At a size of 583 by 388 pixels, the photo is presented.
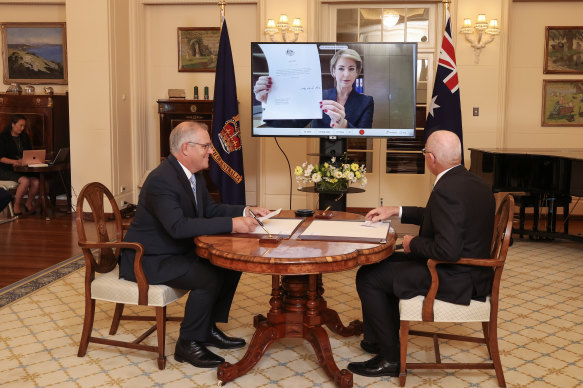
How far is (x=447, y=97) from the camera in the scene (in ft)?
23.2

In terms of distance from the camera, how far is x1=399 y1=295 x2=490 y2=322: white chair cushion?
333cm

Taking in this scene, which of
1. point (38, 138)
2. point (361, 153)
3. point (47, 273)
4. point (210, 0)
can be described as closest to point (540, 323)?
point (47, 273)

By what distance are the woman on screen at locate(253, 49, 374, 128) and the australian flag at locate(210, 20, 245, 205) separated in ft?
3.74

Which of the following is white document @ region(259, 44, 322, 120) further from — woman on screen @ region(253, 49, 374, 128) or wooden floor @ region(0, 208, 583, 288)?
wooden floor @ region(0, 208, 583, 288)

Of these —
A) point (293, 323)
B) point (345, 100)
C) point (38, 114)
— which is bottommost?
point (293, 323)

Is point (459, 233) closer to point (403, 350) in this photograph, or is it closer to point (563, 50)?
point (403, 350)

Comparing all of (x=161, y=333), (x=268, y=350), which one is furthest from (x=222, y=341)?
(x=161, y=333)

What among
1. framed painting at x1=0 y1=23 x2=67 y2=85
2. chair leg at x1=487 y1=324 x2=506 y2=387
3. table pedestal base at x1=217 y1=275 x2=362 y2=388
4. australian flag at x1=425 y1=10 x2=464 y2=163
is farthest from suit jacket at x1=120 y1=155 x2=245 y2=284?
framed painting at x1=0 y1=23 x2=67 y2=85

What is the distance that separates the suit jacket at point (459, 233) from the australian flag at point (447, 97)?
148 inches

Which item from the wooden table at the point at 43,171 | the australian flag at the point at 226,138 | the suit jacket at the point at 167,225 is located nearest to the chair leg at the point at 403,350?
the suit jacket at the point at 167,225

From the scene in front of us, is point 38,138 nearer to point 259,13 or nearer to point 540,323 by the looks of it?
point 259,13

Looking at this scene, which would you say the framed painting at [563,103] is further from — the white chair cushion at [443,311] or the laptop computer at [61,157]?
the laptop computer at [61,157]

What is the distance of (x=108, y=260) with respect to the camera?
154 inches

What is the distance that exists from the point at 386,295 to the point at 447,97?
407 cm
